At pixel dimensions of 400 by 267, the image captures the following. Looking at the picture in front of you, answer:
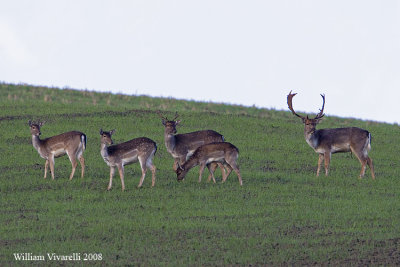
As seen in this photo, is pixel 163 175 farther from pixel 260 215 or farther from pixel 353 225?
pixel 353 225

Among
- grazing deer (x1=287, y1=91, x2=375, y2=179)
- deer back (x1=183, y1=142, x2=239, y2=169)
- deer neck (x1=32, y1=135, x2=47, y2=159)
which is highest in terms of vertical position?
grazing deer (x1=287, y1=91, x2=375, y2=179)

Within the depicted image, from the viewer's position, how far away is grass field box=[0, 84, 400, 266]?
1499 cm

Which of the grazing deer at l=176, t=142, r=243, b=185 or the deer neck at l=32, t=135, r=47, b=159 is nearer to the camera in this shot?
the grazing deer at l=176, t=142, r=243, b=185

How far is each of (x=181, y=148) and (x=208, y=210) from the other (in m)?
4.60

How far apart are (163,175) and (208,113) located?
12.7 m

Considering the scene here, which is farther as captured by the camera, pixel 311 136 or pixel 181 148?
pixel 311 136

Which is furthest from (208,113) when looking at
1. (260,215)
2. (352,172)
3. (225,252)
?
(225,252)

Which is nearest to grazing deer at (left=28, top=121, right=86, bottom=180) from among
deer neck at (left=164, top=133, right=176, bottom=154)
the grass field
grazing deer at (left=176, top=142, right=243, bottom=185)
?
the grass field

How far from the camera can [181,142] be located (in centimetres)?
2269

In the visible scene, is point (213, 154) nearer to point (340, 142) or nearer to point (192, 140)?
point (192, 140)

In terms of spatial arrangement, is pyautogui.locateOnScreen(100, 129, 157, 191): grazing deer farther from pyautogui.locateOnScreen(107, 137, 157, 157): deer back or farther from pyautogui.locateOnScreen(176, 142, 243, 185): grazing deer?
pyautogui.locateOnScreen(176, 142, 243, 185): grazing deer

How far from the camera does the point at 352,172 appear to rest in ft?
79.2

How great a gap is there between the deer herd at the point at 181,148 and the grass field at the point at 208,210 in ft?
1.70

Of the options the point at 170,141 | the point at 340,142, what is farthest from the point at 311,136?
the point at 170,141
